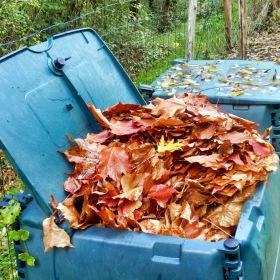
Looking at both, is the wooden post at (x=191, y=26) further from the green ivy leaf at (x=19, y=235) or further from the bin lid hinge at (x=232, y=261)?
the bin lid hinge at (x=232, y=261)

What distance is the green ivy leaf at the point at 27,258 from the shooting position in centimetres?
197

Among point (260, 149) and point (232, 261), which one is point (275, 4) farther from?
point (232, 261)

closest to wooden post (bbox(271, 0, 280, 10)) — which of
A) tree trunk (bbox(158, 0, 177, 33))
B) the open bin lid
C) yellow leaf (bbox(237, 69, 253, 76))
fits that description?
tree trunk (bbox(158, 0, 177, 33))

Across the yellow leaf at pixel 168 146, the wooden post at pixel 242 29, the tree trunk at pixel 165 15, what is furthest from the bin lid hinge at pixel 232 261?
the tree trunk at pixel 165 15

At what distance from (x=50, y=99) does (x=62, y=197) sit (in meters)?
0.54

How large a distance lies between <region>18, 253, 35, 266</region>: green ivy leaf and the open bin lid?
0.71 feet

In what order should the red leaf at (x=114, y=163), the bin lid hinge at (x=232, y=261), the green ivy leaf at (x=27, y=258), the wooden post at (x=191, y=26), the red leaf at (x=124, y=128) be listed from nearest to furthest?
the bin lid hinge at (x=232, y=261)
the green ivy leaf at (x=27, y=258)
the red leaf at (x=114, y=163)
the red leaf at (x=124, y=128)
the wooden post at (x=191, y=26)

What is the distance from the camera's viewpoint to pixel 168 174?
2.10m

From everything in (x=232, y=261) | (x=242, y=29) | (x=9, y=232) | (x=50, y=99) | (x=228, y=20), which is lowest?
(x=228, y=20)

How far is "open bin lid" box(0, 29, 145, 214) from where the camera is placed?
6.63ft

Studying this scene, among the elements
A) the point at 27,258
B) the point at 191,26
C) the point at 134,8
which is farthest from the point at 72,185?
the point at 134,8

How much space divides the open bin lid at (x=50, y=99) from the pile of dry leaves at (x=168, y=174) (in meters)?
0.09

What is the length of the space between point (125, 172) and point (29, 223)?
467 millimetres

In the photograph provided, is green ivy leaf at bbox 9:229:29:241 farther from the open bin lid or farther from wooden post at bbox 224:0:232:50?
wooden post at bbox 224:0:232:50
